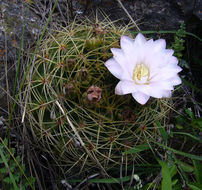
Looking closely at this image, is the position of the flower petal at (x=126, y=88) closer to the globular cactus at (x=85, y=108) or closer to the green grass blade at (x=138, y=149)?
the globular cactus at (x=85, y=108)

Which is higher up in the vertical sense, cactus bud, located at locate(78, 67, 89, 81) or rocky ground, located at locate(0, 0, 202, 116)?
rocky ground, located at locate(0, 0, 202, 116)

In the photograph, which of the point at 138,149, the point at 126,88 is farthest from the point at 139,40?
the point at 138,149

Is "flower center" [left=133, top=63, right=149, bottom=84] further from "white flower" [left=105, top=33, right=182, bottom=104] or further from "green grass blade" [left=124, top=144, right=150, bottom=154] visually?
"green grass blade" [left=124, top=144, right=150, bottom=154]

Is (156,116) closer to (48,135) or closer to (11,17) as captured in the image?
(48,135)

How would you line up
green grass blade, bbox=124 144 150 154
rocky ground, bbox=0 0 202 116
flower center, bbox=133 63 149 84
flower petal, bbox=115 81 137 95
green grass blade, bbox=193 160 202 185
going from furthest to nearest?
rocky ground, bbox=0 0 202 116 < green grass blade, bbox=193 160 202 185 < green grass blade, bbox=124 144 150 154 < flower center, bbox=133 63 149 84 < flower petal, bbox=115 81 137 95

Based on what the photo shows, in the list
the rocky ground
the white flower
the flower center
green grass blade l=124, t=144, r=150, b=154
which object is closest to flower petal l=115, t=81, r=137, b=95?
the white flower

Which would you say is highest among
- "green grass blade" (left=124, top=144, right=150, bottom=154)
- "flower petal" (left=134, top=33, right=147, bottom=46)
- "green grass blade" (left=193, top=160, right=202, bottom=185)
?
"flower petal" (left=134, top=33, right=147, bottom=46)
